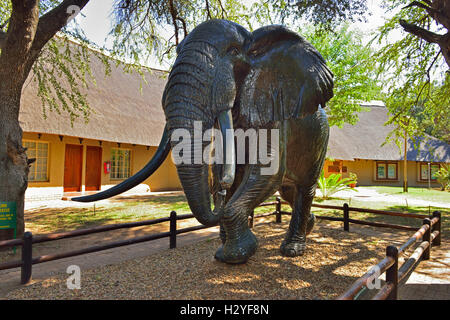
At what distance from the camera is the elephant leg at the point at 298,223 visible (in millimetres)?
4254

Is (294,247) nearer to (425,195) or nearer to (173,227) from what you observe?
(173,227)

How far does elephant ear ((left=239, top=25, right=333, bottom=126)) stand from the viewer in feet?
10.4

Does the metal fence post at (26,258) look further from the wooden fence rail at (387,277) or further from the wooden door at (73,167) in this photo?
the wooden door at (73,167)

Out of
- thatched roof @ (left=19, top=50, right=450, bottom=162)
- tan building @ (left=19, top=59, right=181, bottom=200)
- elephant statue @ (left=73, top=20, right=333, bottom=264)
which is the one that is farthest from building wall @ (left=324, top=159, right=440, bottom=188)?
elephant statue @ (left=73, top=20, right=333, bottom=264)

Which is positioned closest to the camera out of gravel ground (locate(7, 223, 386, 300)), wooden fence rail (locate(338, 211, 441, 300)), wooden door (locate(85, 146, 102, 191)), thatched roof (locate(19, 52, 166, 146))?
wooden fence rail (locate(338, 211, 441, 300))

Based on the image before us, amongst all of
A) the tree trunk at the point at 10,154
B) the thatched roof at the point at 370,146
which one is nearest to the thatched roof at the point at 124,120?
the thatched roof at the point at 370,146

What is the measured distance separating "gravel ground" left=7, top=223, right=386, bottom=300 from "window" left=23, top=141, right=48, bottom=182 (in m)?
9.10

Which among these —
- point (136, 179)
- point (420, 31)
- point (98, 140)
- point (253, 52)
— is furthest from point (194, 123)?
point (98, 140)

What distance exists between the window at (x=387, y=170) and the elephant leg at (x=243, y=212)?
25281 millimetres

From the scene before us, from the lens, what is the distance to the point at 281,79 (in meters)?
3.25

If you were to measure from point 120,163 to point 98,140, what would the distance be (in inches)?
74.2

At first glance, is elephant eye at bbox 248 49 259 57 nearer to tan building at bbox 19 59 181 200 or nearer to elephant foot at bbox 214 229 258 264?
elephant foot at bbox 214 229 258 264

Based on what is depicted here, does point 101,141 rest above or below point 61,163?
above
